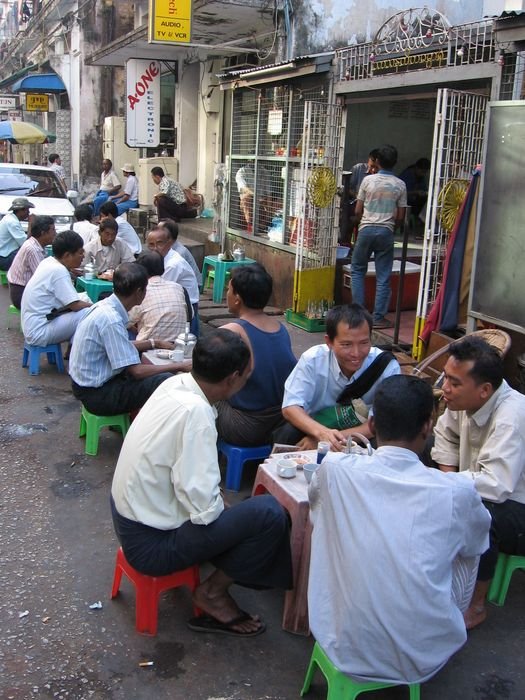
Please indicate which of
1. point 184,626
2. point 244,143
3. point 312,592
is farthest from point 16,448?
point 244,143

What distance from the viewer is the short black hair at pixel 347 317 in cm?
369

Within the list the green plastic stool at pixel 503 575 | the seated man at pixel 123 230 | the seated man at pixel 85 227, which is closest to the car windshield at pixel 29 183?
the seated man at pixel 85 227

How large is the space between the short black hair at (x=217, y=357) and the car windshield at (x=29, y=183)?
1126 centimetres

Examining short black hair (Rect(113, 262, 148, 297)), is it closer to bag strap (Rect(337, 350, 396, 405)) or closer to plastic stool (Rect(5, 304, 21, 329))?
bag strap (Rect(337, 350, 396, 405))

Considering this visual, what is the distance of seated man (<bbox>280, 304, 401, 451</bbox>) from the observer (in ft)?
12.1

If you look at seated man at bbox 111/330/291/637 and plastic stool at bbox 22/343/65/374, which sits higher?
seated man at bbox 111/330/291/637

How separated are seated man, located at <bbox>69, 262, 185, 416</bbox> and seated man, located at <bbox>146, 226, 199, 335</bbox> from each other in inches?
73.5

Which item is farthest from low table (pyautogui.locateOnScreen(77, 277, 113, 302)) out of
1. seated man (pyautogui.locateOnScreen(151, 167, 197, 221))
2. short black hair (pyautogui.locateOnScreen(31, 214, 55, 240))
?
seated man (pyautogui.locateOnScreen(151, 167, 197, 221))

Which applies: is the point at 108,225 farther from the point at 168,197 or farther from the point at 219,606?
the point at 219,606

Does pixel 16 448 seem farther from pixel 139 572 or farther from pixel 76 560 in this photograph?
pixel 139 572

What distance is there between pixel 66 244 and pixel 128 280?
195cm

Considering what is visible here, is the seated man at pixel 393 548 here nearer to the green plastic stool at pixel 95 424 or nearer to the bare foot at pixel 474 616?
the bare foot at pixel 474 616

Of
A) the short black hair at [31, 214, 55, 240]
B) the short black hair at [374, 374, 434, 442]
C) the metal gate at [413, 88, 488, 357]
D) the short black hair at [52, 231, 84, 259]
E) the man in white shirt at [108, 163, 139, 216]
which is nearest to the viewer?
the short black hair at [374, 374, 434, 442]

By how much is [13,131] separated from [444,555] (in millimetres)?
18406
